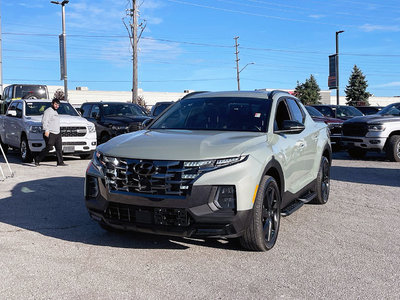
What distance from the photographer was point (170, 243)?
4.74 m

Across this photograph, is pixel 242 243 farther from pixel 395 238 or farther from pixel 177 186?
pixel 395 238

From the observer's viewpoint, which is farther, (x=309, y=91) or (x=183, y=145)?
(x=309, y=91)

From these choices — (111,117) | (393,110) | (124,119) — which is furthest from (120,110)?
(393,110)

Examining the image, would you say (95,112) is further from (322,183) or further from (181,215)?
(181,215)

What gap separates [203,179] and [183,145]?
0.52 metres

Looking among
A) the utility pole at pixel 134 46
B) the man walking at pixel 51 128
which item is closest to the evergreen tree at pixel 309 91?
the utility pole at pixel 134 46

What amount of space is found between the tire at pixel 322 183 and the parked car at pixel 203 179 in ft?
4.53

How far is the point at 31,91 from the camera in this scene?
25.4 m

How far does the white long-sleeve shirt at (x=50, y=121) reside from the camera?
1123 cm

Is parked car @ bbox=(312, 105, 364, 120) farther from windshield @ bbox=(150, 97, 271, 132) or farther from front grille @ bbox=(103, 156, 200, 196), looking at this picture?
front grille @ bbox=(103, 156, 200, 196)

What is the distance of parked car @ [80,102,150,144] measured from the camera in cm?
1493

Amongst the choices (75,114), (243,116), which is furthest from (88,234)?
(75,114)

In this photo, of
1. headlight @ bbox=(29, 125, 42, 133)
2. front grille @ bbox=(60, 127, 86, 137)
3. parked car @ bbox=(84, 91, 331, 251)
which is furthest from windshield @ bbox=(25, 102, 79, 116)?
parked car @ bbox=(84, 91, 331, 251)

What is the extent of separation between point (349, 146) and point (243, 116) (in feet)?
29.1
